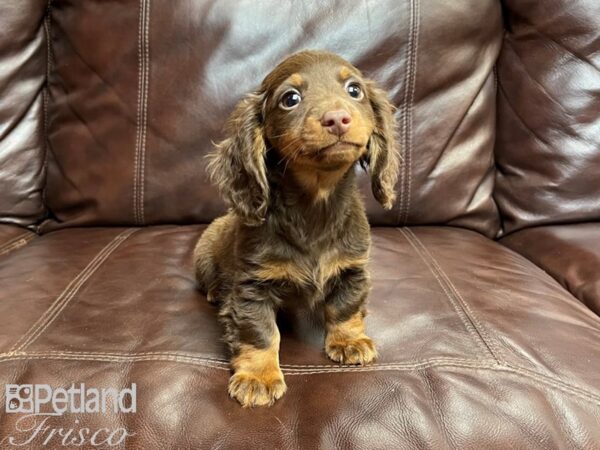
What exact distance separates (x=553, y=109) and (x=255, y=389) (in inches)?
70.4

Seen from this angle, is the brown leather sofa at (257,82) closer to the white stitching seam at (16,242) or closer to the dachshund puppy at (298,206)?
the white stitching seam at (16,242)

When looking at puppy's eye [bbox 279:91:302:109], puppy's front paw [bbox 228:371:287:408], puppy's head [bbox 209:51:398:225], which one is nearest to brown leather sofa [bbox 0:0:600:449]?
puppy's head [bbox 209:51:398:225]

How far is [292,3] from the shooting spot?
91.0 inches

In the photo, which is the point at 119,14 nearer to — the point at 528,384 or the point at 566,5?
the point at 566,5

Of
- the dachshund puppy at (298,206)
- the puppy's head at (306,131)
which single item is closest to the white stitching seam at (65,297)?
the dachshund puppy at (298,206)

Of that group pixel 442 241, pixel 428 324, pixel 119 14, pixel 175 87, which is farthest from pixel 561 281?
pixel 119 14

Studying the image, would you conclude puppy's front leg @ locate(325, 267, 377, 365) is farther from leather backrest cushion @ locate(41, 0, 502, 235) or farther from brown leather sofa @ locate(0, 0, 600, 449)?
leather backrest cushion @ locate(41, 0, 502, 235)

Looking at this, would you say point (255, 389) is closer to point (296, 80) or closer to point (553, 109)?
point (296, 80)

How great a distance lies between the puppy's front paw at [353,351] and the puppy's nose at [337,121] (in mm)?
548

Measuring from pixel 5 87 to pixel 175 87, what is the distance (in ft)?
2.37

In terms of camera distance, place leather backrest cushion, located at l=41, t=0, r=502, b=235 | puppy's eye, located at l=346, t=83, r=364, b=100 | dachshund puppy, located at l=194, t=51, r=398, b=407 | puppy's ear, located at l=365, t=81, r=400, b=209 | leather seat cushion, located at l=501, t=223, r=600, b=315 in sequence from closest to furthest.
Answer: dachshund puppy, located at l=194, t=51, r=398, b=407 < puppy's eye, located at l=346, t=83, r=364, b=100 < puppy's ear, located at l=365, t=81, r=400, b=209 < leather seat cushion, located at l=501, t=223, r=600, b=315 < leather backrest cushion, located at l=41, t=0, r=502, b=235

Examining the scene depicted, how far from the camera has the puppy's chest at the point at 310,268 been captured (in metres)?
1.51

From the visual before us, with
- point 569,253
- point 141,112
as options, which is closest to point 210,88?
point 141,112

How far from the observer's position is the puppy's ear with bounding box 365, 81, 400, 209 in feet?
5.39
